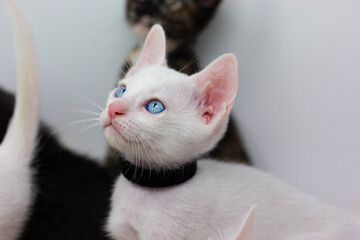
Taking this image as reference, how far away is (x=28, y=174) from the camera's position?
0.99 meters

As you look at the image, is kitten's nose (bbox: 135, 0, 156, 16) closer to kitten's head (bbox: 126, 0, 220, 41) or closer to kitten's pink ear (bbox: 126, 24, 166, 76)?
kitten's head (bbox: 126, 0, 220, 41)

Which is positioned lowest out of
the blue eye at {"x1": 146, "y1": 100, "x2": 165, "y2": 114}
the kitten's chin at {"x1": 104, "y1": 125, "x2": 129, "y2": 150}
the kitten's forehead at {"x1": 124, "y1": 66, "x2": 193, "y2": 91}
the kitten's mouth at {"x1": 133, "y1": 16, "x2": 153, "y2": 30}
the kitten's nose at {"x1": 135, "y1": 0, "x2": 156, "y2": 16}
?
the kitten's mouth at {"x1": 133, "y1": 16, "x2": 153, "y2": 30}

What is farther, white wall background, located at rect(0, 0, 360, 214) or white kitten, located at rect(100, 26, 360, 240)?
white wall background, located at rect(0, 0, 360, 214)

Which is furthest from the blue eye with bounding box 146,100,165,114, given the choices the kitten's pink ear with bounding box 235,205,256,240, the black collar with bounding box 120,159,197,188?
the kitten's pink ear with bounding box 235,205,256,240

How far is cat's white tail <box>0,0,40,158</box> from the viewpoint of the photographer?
931 millimetres

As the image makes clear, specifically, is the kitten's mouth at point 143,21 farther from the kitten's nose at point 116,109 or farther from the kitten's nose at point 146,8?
the kitten's nose at point 116,109

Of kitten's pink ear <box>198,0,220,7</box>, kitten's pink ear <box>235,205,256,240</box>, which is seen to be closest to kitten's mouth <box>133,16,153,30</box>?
kitten's pink ear <box>198,0,220,7</box>

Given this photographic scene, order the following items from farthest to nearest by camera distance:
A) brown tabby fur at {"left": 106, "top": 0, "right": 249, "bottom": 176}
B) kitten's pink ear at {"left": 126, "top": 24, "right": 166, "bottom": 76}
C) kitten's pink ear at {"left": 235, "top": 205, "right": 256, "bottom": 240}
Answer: brown tabby fur at {"left": 106, "top": 0, "right": 249, "bottom": 176}
kitten's pink ear at {"left": 126, "top": 24, "right": 166, "bottom": 76}
kitten's pink ear at {"left": 235, "top": 205, "right": 256, "bottom": 240}

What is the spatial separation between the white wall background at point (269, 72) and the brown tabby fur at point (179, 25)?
42 mm

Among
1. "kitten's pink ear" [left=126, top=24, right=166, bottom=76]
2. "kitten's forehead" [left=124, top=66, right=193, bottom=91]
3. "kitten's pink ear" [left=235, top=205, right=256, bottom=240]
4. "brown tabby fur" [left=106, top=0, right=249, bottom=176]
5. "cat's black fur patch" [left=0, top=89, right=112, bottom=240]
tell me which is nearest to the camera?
"kitten's pink ear" [left=235, top=205, right=256, bottom=240]

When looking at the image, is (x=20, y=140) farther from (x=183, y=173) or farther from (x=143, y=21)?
(x=143, y=21)

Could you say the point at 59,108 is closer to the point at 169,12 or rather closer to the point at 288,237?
the point at 169,12

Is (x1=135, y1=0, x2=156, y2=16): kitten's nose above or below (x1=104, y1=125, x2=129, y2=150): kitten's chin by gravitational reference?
below

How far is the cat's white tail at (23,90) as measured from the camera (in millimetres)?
931
